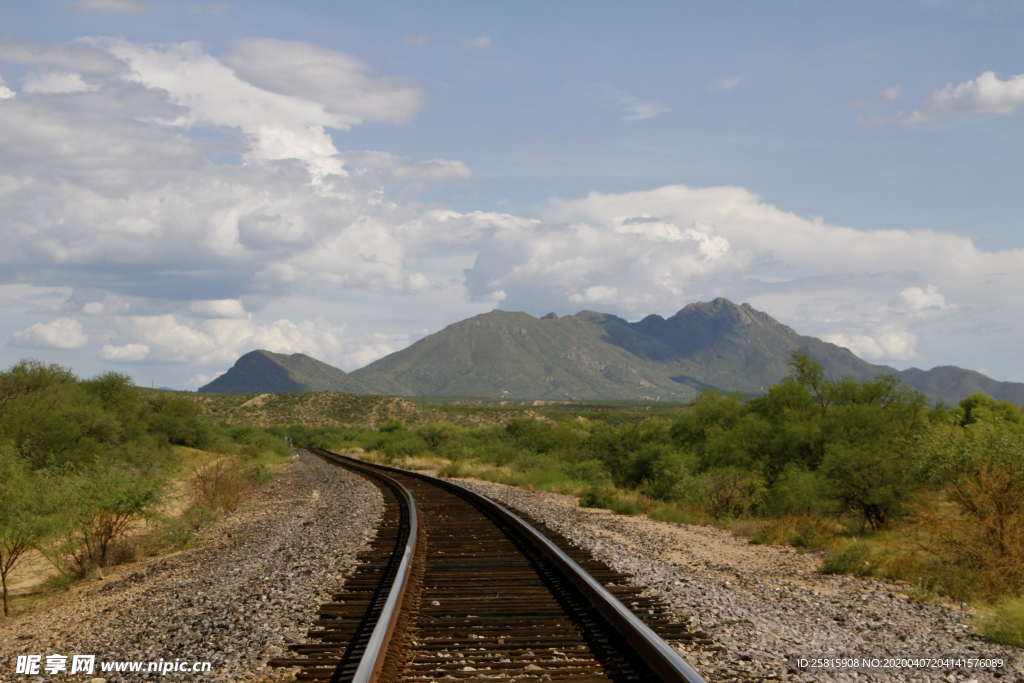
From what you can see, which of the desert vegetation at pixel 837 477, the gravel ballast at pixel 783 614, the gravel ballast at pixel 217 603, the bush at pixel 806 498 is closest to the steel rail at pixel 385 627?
the gravel ballast at pixel 217 603

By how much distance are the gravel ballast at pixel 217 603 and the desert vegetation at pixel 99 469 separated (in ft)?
4.38

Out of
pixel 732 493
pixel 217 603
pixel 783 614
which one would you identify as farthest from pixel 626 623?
pixel 732 493

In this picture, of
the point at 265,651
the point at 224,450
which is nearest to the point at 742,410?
the point at 265,651

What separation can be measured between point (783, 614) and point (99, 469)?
1661 centimetres

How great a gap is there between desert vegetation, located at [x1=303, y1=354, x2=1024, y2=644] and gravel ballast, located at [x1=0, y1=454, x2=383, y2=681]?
7.23 m

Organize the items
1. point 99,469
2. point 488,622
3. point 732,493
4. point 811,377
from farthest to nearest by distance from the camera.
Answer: point 811,377, point 732,493, point 99,469, point 488,622

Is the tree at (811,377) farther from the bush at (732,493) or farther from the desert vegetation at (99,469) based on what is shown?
the desert vegetation at (99,469)

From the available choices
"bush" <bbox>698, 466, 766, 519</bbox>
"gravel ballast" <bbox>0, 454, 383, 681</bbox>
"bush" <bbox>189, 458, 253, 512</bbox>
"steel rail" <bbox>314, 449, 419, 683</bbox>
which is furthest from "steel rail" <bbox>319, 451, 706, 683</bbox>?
"bush" <bbox>189, 458, 253, 512</bbox>

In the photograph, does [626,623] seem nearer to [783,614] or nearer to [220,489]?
[783,614]

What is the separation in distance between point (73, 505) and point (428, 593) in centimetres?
1193

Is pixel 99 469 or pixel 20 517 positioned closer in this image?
pixel 20 517

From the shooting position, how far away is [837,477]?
71.8ft

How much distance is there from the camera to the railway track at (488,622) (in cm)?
668

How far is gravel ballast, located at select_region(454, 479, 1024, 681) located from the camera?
6941 millimetres
